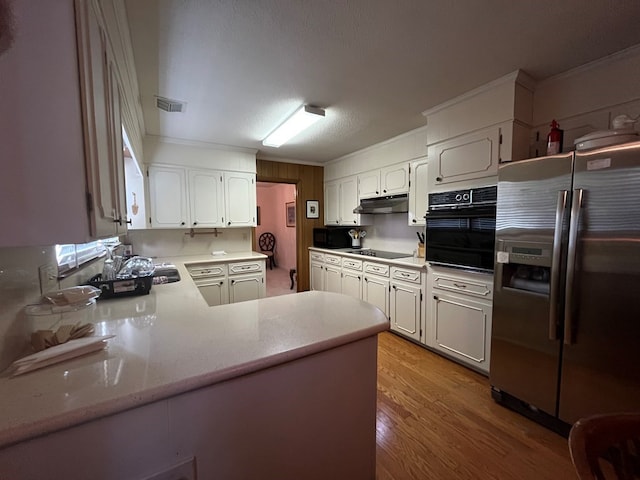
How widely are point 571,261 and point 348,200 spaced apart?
9.57 feet

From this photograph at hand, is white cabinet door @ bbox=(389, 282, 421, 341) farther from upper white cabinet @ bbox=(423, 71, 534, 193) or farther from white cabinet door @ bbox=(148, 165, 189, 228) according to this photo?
white cabinet door @ bbox=(148, 165, 189, 228)

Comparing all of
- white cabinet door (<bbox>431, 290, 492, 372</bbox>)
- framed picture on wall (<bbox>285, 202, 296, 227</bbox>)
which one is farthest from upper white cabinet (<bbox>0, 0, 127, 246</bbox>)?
framed picture on wall (<bbox>285, 202, 296, 227</bbox>)

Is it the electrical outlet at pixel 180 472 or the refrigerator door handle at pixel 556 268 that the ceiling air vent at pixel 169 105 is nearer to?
the electrical outlet at pixel 180 472

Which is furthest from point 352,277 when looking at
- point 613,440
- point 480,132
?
point 613,440

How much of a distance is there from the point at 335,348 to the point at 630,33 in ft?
7.87

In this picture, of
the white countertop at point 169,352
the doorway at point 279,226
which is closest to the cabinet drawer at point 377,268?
the white countertop at point 169,352

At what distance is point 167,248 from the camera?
11.6 ft

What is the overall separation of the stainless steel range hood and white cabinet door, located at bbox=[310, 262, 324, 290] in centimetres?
112

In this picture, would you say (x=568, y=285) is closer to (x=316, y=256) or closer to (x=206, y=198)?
(x=316, y=256)

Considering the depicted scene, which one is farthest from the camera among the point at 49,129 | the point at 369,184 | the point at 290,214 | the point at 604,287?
the point at 290,214

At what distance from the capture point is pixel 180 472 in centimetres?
73

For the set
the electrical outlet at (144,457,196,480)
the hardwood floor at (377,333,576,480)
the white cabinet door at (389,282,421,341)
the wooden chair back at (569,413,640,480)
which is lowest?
the hardwood floor at (377,333,576,480)

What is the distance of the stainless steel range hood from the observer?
3.23 m

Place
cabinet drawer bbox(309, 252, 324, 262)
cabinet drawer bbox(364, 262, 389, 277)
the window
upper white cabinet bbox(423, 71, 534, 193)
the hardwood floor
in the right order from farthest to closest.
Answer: cabinet drawer bbox(309, 252, 324, 262)
cabinet drawer bbox(364, 262, 389, 277)
upper white cabinet bbox(423, 71, 534, 193)
the hardwood floor
the window
